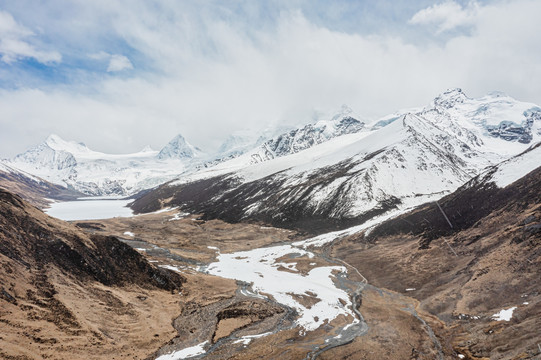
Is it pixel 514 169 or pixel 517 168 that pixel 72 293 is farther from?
pixel 517 168

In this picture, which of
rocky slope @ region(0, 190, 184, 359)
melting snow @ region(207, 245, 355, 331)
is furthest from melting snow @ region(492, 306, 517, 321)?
rocky slope @ region(0, 190, 184, 359)

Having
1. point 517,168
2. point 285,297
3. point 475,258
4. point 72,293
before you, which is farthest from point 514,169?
point 72,293

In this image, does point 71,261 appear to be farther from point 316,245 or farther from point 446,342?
point 316,245

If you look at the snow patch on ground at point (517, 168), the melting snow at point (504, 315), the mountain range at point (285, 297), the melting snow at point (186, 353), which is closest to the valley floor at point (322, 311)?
the melting snow at point (186, 353)

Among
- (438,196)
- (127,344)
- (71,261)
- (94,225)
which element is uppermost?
(94,225)

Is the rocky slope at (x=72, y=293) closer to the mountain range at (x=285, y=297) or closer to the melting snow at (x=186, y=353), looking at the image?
the mountain range at (x=285, y=297)

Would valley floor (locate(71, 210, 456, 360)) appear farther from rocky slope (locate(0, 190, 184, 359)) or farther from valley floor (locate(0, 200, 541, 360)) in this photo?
rocky slope (locate(0, 190, 184, 359))

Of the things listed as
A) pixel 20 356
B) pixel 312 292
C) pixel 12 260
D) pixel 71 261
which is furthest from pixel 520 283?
pixel 12 260
